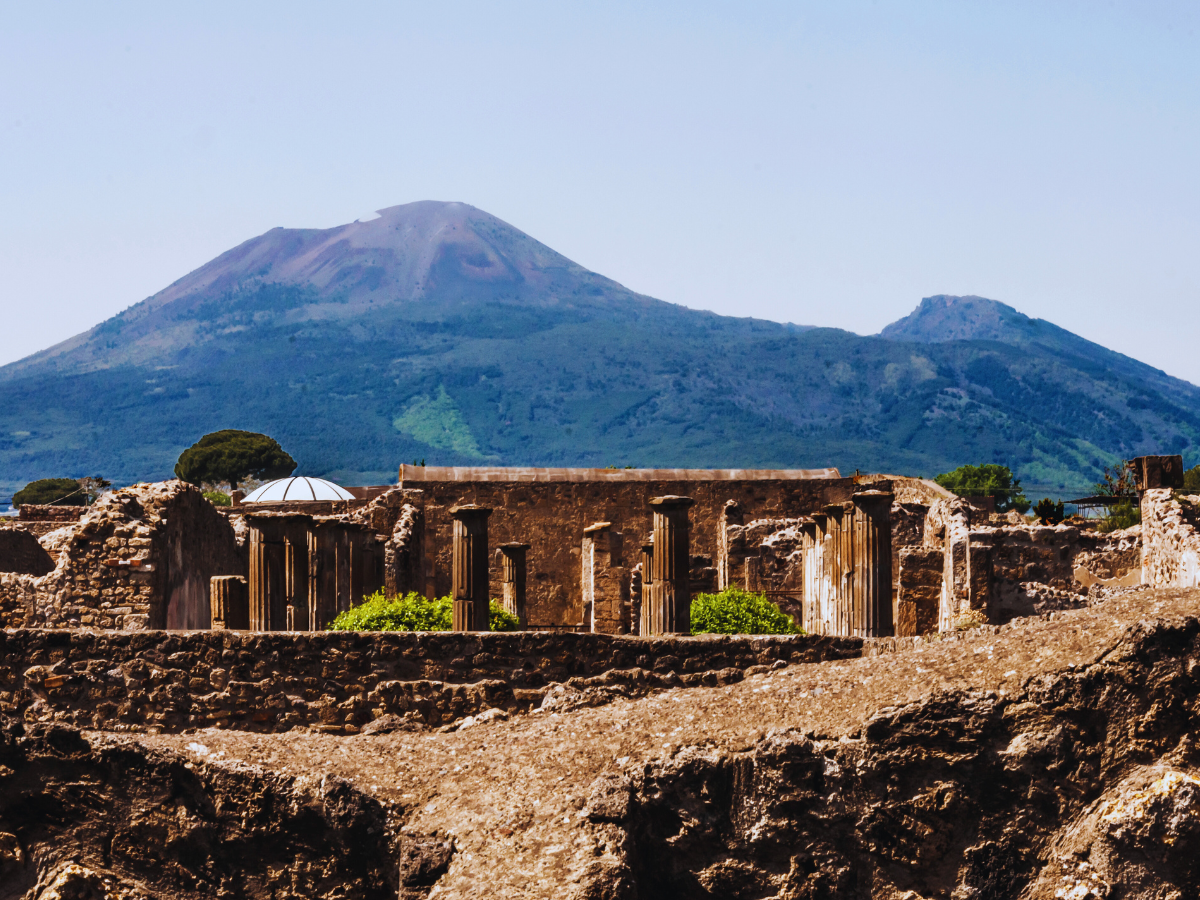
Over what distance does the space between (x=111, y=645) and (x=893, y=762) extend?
4.53 m

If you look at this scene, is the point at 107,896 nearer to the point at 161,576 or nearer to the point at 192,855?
the point at 192,855

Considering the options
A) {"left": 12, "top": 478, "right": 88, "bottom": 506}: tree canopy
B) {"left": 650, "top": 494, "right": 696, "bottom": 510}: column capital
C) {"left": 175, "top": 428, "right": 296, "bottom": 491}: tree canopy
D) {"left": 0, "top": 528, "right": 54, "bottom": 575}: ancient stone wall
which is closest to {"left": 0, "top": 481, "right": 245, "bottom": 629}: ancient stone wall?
{"left": 650, "top": 494, "right": 696, "bottom": 510}: column capital

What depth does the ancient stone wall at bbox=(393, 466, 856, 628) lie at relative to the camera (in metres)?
29.5

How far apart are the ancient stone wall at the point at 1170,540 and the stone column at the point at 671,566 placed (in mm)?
4576

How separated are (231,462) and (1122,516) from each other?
79.6m

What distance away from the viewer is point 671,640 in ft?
28.8

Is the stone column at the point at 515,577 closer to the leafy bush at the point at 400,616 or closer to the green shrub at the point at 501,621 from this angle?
the green shrub at the point at 501,621

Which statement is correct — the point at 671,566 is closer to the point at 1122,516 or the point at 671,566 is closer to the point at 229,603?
the point at 229,603

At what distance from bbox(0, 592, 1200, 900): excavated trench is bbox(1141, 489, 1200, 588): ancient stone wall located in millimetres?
7582

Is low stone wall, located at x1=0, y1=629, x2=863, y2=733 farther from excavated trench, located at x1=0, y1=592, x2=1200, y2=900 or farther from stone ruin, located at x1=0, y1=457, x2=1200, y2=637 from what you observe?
stone ruin, located at x1=0, y1=457, x2=1200, y2=637

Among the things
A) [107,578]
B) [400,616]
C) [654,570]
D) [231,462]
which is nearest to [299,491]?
[654,570]

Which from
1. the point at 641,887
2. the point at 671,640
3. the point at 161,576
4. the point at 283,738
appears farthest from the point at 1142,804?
the point at 161,576

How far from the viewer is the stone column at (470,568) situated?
15422 mm

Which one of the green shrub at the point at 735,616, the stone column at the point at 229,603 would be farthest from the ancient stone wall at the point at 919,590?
the stone column at the point at 229,603
